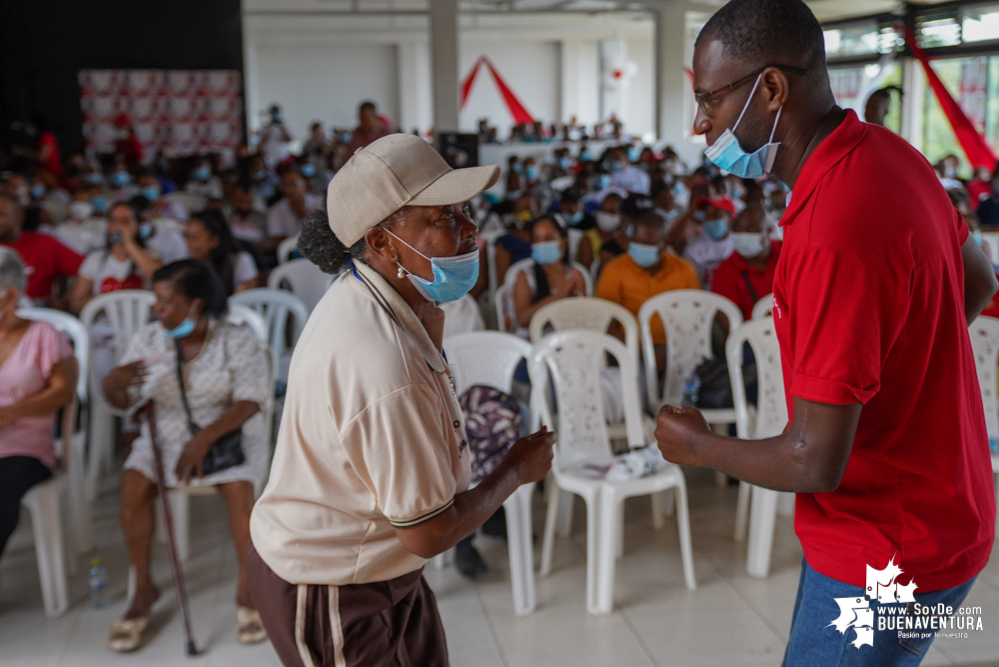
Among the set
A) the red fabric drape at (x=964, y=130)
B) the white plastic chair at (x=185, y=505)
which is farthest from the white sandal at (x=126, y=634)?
the red fabric drape at (x=964, y=130)

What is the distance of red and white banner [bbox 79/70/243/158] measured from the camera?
44.5 ft

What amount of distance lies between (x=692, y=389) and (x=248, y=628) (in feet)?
6.31

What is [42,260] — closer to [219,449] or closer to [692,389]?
[219,449]

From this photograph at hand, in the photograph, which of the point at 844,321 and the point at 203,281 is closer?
the point at 844,321

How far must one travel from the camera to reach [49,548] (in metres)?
2.73

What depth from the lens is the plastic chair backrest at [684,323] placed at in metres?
3.63

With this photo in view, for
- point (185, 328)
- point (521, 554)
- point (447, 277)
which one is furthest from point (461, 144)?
point (447, 277)

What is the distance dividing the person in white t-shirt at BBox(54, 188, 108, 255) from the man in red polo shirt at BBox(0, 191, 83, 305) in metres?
0.73

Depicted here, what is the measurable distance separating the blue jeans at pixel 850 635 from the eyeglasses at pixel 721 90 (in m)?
0.70

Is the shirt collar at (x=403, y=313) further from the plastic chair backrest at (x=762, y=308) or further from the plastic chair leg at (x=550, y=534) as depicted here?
the plastic chair backrest at (x=762, y=308)

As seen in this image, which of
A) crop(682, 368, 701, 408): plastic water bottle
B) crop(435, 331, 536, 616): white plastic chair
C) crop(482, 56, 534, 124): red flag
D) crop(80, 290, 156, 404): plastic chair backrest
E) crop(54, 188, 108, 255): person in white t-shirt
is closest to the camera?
crop(435, 331, 536, 616): white plastic chair

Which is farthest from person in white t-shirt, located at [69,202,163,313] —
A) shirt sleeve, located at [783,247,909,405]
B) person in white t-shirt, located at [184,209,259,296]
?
shirt sleeve, located at [783,247,909,405]

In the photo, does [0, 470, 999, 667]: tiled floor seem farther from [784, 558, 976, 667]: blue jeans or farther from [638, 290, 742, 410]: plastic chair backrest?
[784, 558, 976, 667]: blue jeans

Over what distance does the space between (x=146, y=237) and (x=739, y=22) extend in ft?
15.5
